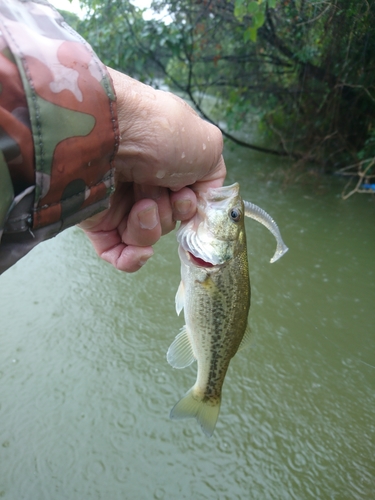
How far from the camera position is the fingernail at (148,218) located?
1.39 m

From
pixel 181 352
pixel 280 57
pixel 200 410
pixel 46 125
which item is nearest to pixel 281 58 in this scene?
pixel 280 57

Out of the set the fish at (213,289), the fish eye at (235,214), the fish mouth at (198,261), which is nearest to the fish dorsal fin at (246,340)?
the fish at (213,289)

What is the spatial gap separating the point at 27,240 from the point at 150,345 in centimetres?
170

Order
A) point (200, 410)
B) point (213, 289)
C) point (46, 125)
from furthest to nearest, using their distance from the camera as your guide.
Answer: point (200, 410)
point (213, 289)
point (46, 125)

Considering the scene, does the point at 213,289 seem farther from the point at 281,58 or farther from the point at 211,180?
the point at 281,58

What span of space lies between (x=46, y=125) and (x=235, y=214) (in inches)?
31.9

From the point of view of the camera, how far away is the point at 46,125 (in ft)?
2.65

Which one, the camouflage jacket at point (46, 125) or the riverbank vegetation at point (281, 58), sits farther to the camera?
the riverbank vegetation at point (281, 58)

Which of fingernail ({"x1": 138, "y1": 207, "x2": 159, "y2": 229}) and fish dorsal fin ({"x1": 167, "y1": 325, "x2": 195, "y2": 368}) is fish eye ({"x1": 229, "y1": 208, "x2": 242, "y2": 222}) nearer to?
fingernail ({"x1": 138, "y1": 207, "x2": 159, "y2": 229})

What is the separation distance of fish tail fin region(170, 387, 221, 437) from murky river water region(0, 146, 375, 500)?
40cm

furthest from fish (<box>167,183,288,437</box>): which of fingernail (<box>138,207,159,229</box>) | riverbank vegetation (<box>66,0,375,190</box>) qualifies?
riverbank vegetation (<box>66,0,375,190</box>)

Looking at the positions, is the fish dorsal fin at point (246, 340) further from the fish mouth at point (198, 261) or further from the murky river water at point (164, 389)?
the murky river water at point (164, 389)

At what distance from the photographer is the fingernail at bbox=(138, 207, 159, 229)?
54.8 inches

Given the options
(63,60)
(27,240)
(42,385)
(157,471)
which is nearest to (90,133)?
(63,60)
